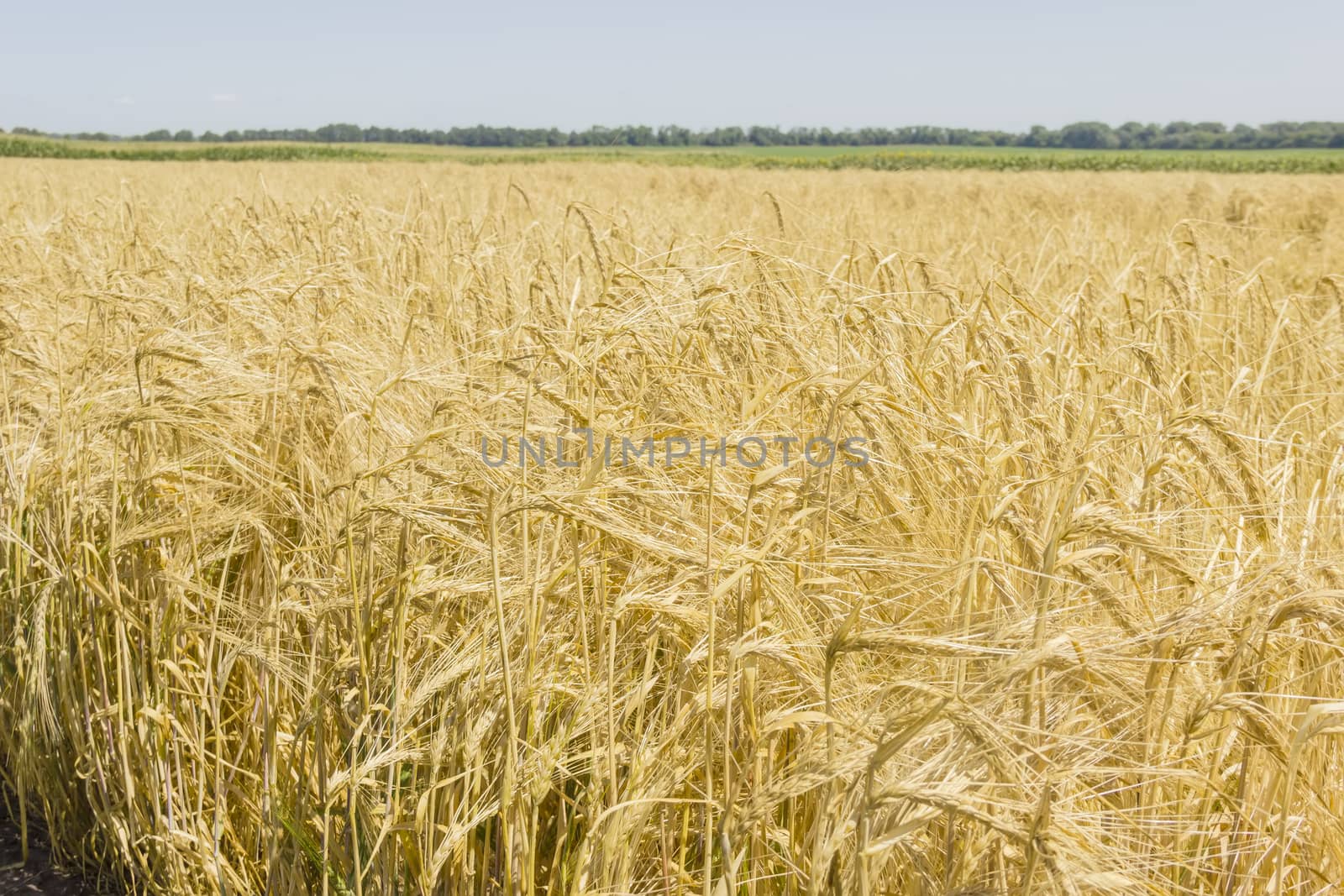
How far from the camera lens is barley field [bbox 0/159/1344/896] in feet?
3.37

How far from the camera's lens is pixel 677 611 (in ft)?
3.91

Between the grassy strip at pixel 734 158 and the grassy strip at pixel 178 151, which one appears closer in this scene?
the grassy strip at pixel 734 158

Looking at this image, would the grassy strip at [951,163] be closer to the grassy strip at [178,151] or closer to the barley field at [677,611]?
the grassy strip at [178,151]

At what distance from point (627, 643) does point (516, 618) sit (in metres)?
0.20

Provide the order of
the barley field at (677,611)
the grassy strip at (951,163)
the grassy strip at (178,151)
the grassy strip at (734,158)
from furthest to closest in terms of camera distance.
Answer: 1. the grassy strip at (178,151)
2. the grassy strip at (734,158)
3. the grassy strip at (951,163)
4. the barley field at (677,611)

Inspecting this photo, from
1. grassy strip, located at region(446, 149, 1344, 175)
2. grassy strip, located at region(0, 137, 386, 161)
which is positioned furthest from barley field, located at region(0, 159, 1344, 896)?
grassy strip, located at region(0, 137, 386, 161)

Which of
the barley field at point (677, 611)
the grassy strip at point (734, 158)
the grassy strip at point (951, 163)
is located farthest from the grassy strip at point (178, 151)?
the barley field at point (677, 611)

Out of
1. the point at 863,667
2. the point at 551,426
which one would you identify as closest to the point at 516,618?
the point at 551,426

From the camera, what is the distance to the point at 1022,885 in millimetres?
892

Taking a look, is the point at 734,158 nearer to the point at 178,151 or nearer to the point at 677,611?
the point at 178,151

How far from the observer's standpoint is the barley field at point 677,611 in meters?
1.03

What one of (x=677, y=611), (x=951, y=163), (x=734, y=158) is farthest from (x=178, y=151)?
(x=677, y=611)

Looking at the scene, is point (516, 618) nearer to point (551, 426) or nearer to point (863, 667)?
point (551, 426)

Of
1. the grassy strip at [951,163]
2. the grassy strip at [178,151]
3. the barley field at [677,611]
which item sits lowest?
the barley field at [677,611]
